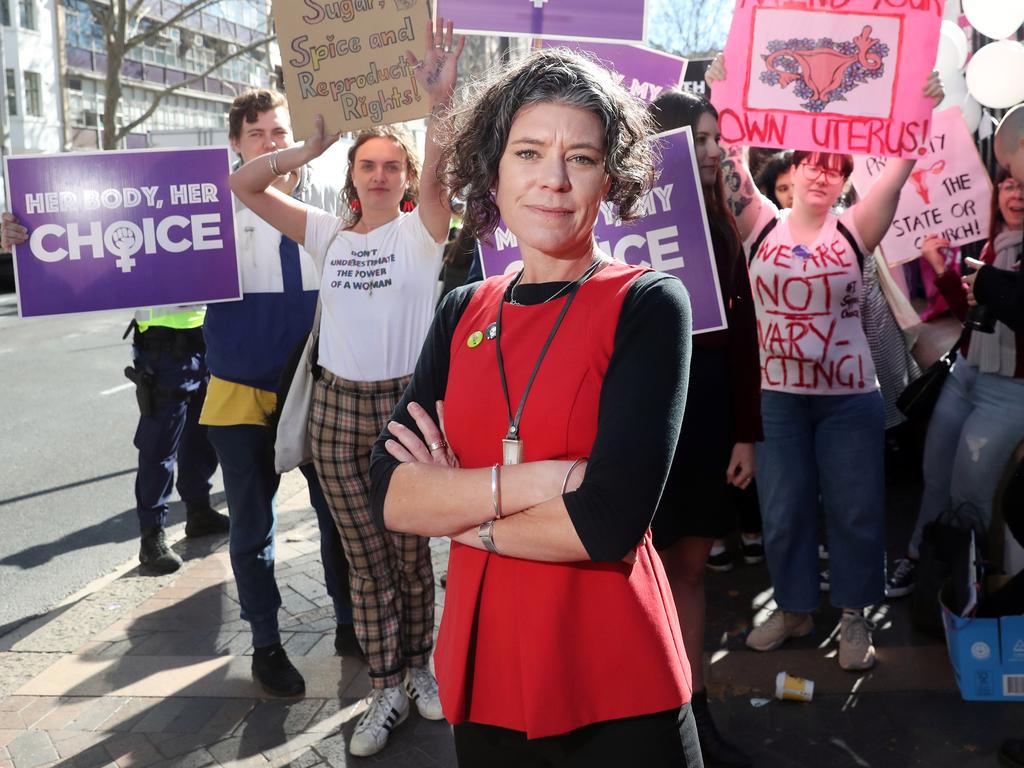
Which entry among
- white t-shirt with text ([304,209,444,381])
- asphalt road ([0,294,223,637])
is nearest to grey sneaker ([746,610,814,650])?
white t-shirt with text ([304,209,444,381])

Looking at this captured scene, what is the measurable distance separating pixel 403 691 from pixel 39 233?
7.41 ft

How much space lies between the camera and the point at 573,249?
75.6 inches

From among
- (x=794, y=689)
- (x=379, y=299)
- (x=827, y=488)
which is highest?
(x=379, y=299)

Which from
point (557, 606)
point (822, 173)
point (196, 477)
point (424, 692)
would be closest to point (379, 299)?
point (424, 692)

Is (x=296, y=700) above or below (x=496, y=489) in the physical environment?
below

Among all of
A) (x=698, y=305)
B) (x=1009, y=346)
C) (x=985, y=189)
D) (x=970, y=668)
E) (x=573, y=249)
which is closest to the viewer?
(x=573, y=249)

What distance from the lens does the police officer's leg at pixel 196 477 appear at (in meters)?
5.72

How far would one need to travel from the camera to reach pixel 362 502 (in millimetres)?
3533

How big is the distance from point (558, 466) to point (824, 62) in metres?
2.55

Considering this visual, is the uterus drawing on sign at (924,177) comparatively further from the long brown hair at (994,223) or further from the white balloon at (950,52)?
the white balloon at (950,52)

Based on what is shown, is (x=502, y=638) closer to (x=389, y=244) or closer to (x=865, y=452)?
(x=389, y=244)

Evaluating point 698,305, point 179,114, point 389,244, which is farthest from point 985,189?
point 179,114

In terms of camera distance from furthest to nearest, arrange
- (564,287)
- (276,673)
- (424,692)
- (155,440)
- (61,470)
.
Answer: (61,470)
(155,440)
(276,673)
(424,692)
(564,287)

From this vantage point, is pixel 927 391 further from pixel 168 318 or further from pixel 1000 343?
pixel 168 318
